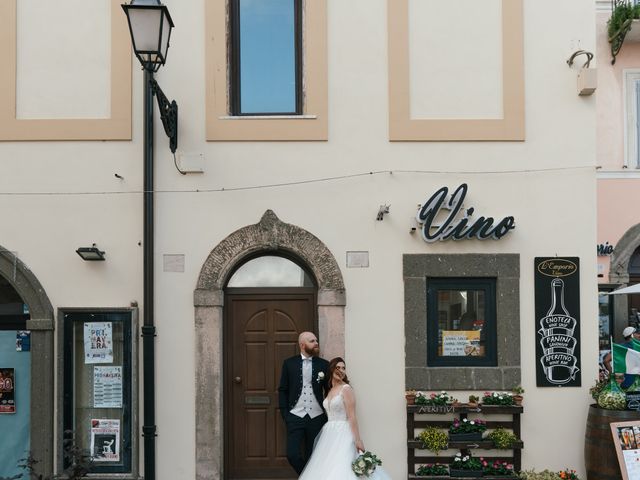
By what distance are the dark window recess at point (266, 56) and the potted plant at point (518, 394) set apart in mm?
3672

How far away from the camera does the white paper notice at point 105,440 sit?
7863mm

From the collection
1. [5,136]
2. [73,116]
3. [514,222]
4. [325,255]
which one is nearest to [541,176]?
[514,222]

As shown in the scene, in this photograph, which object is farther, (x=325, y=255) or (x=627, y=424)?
(x=325, y=255)

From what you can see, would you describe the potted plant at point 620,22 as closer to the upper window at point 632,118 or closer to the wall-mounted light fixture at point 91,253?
the upper window at point 632,118

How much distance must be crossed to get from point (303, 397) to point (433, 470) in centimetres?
153

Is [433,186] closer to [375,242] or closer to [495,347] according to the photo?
[375,242]

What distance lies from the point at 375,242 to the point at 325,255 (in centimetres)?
54

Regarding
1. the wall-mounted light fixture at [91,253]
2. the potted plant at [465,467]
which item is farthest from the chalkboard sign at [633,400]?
the wall-mounted light fixture at [91,253]

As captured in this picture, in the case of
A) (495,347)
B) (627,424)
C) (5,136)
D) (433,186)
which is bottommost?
(627,424)

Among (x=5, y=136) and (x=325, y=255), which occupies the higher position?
(x=5, y=136)

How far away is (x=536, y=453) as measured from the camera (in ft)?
26.0

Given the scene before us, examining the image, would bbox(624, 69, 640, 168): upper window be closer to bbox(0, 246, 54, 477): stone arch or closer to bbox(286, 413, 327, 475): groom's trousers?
bbox(286, 413, 327, 475): groom's trousers

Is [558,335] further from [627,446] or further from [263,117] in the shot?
[263,117]

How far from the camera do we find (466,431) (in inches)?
306
